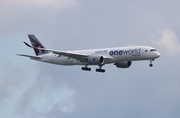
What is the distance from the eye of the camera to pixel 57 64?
135375 mm

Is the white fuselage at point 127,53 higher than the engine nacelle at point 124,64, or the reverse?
the white fuselage at point 127,53

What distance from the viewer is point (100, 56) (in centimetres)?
12569

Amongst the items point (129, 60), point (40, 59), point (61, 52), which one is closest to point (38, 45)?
point (40, 59)

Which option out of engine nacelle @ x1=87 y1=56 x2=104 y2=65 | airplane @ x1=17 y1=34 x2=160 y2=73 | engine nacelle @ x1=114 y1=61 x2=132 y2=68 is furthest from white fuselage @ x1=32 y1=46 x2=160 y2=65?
engine nacelle @ x1=114 y1=61 x2=132 y2=68

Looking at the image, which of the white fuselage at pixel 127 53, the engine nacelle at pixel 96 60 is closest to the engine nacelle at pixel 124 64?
A: the white fuselage at pixel 127 53

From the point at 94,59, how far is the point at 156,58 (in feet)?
38.8

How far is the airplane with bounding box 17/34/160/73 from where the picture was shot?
403ft

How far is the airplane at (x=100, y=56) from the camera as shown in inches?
4840

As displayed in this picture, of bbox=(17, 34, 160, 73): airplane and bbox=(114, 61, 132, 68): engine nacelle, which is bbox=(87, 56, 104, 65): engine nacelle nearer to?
bbox=(17, 34, 160, 73): airplane

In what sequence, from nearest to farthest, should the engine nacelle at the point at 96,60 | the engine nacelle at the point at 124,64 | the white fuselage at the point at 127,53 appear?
the white fuselage at the point at 127,53 → the engine nacelle at the point at 96,60 → the engine nacelle at the point at 124,64

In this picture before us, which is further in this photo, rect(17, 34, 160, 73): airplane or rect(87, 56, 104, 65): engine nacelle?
rect(87, 56, 104, 65): engine nacelle

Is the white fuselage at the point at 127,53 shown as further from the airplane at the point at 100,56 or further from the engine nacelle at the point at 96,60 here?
the engine nacelle at the point at 96,60

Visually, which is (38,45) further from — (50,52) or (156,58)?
(156,58)

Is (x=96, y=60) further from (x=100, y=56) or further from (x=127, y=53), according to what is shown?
(x=127, y=53)
